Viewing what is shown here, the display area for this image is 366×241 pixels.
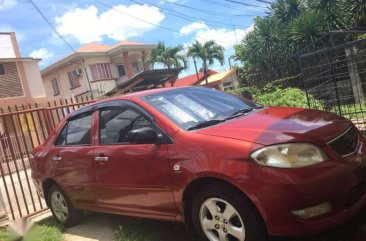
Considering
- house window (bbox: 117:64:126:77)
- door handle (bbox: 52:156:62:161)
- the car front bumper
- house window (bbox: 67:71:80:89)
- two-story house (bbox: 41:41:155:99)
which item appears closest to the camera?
the car front bumper

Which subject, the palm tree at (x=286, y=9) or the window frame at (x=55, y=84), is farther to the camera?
the window frame at (x=55, y=84)

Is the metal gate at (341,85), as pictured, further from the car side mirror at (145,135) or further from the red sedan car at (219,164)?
the car side mirror at (145,135)

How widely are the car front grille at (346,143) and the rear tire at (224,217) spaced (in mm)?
862

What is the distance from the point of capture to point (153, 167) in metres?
4.09

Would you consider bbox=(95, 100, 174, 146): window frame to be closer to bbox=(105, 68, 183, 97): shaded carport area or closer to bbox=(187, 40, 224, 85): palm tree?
bbox=(105, 68, 183, 97): shaded carport area

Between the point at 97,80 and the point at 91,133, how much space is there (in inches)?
1282

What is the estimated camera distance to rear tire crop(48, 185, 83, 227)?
582 cm

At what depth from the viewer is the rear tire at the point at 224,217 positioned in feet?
11.0

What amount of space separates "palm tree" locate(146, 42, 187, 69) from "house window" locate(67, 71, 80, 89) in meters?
7.17

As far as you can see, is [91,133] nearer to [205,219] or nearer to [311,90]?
[205,219]

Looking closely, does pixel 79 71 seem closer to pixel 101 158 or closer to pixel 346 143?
pixel 101 158

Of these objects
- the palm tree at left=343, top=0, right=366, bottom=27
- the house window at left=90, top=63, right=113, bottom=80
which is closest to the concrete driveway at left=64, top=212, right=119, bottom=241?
the palm tree at left=343, top=0, right=366, bottom=27

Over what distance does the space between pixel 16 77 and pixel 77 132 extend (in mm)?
24354

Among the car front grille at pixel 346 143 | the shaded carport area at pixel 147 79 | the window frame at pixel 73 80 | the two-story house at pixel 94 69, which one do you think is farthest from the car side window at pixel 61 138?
the window frame at pixel 73 80
